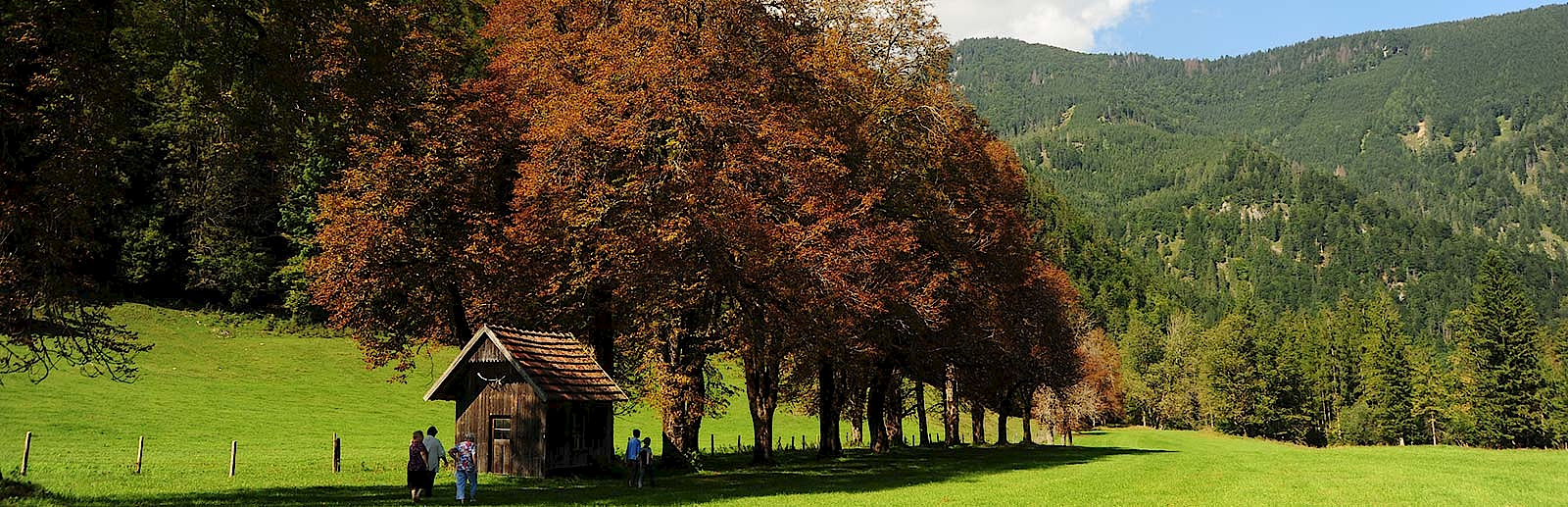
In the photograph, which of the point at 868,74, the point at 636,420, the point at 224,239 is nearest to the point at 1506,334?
the point at 636,420

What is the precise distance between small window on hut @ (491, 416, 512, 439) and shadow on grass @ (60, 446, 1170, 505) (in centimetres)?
149

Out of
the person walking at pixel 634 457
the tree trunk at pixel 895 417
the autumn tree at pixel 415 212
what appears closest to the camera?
the autumn tree at pixel 415 212

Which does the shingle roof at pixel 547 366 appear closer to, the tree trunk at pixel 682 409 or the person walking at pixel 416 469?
the tree trunk at pixel 682 409

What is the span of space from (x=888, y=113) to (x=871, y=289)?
7.84 m

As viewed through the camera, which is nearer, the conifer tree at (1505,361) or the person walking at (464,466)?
the person walking at (464,466)

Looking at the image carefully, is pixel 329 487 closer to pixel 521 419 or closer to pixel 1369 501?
pixel 521 419

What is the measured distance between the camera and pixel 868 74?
38.2m

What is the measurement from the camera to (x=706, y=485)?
103 ft

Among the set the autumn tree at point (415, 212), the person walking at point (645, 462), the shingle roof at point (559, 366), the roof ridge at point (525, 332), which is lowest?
the person walking at point (645, 462)

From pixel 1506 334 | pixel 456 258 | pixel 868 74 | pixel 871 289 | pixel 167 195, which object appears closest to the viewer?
pixel 456 258

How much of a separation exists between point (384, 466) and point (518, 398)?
690cm

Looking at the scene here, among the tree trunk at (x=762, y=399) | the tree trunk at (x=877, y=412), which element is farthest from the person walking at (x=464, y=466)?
the tree trunk at (x=877, y=412)

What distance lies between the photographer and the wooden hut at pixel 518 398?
3200 centimetres

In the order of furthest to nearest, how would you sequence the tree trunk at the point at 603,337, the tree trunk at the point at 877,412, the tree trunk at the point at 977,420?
the tree trunk at the point at 977,420
the tree trunk at the point at 877,412
the tree trunk at the point at 603,337
